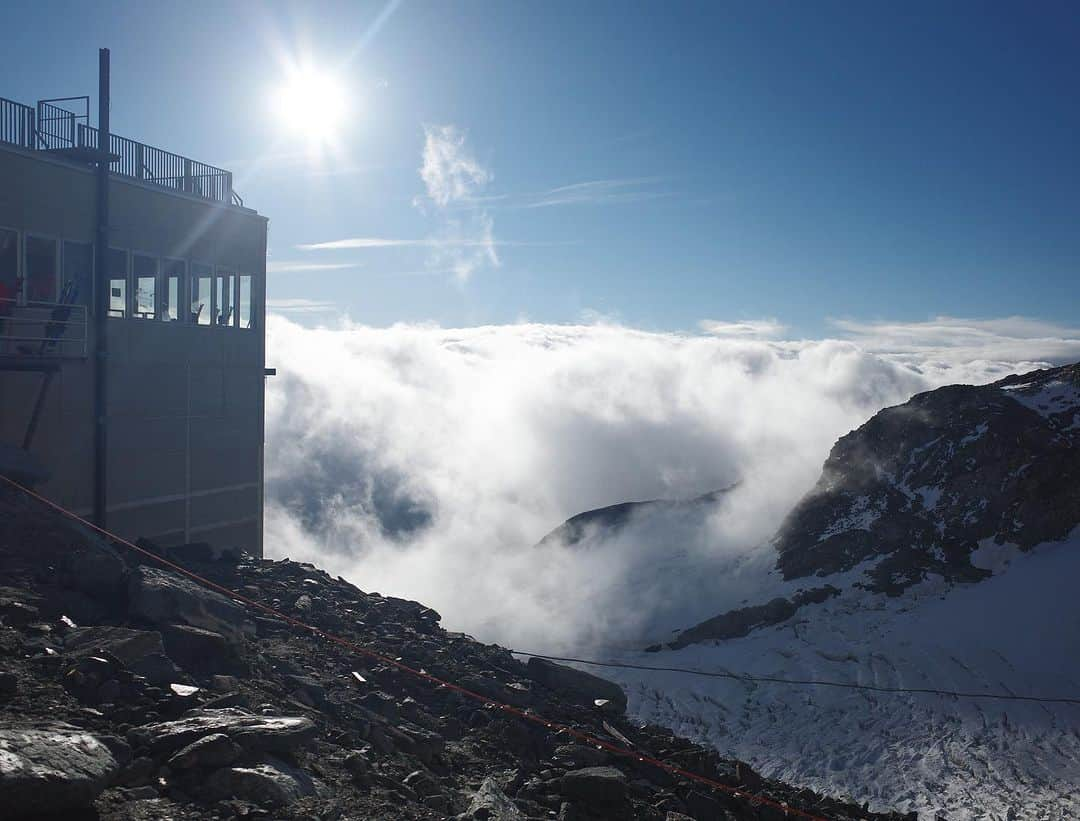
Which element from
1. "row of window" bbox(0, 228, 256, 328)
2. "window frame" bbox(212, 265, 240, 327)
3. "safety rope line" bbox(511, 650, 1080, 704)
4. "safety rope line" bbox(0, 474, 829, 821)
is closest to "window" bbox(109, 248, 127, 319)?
"row of window" bbox(0, 228, 256, 328)

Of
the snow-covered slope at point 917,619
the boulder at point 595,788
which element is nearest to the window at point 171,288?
the boulder at point 595,788

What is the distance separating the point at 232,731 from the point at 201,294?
50.8 feet

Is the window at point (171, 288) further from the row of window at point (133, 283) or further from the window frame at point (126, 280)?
the window frame at point (126, 280)

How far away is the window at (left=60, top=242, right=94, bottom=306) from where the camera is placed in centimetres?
1702

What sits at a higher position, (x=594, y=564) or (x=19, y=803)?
(x=19, y=803)

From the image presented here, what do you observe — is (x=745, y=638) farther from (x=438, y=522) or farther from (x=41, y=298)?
(x=438, y=522)

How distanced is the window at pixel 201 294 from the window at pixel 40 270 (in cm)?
368

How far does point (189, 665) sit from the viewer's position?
32.1 ft

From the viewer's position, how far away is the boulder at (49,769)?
18.0 feet

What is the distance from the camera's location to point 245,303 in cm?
2216

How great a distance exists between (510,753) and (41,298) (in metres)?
13.2

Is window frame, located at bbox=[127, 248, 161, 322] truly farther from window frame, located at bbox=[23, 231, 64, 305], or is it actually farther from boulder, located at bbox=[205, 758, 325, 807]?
boulder, located at bbox=[205, 758, 325, 807]

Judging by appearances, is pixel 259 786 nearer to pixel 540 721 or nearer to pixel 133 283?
pixel 540 721

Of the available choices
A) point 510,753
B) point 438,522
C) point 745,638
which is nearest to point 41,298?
point 510,753
